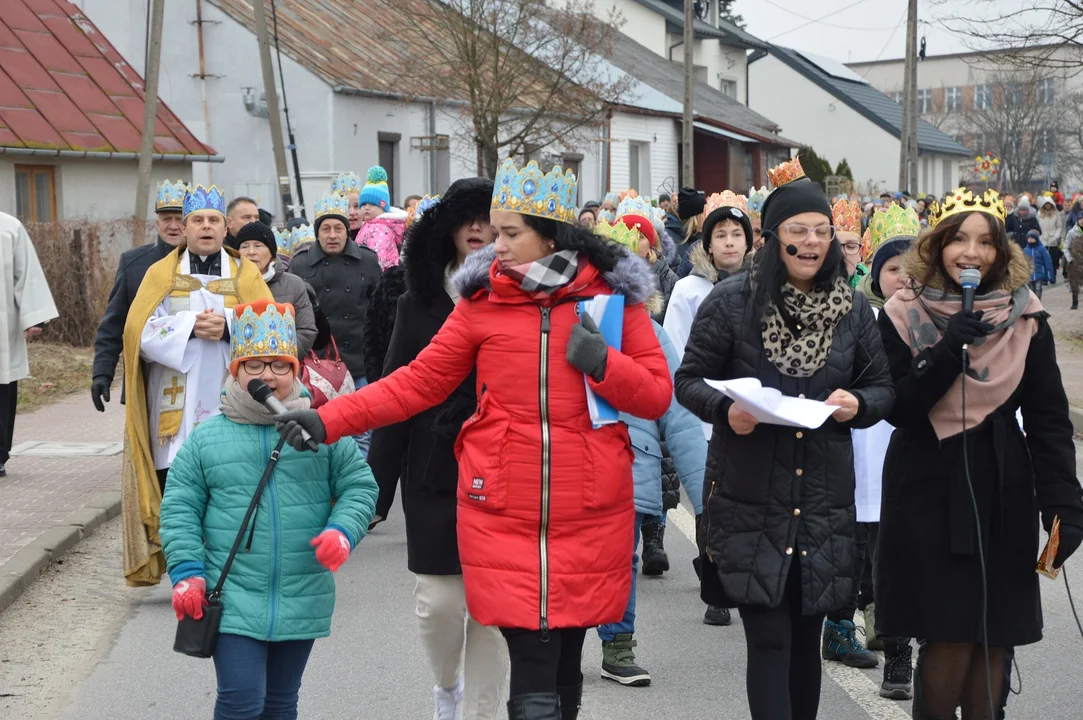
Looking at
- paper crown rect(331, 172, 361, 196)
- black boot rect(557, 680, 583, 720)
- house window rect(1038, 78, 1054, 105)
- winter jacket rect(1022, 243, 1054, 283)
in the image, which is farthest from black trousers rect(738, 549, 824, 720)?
house window rect(1038, 78, 1054, 105)

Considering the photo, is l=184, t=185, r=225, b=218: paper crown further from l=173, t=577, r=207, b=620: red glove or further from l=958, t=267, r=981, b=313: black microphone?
l=958, t=267, r=981, b=313: black microphone

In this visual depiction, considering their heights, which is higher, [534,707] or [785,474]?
[785,474]

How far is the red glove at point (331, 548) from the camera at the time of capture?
425 cm

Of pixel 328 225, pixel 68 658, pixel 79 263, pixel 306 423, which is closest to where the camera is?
pixel 306 423

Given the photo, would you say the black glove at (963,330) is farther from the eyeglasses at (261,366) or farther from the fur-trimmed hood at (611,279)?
the eyeglasses at (261,366)

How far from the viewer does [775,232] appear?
4430 millimetres

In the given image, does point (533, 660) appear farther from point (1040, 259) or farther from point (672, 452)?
point (1040, 259)

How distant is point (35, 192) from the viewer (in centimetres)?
2442

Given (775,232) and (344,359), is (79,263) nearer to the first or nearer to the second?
(344,359)

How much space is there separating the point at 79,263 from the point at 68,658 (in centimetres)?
1286

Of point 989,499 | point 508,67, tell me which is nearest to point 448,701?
point 989,499

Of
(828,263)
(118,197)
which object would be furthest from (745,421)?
(118,197)

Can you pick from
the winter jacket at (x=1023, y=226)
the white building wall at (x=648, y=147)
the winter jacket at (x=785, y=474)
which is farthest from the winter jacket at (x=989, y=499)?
the white building wall at (x=648, y=147)

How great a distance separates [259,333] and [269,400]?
0.35 meters
